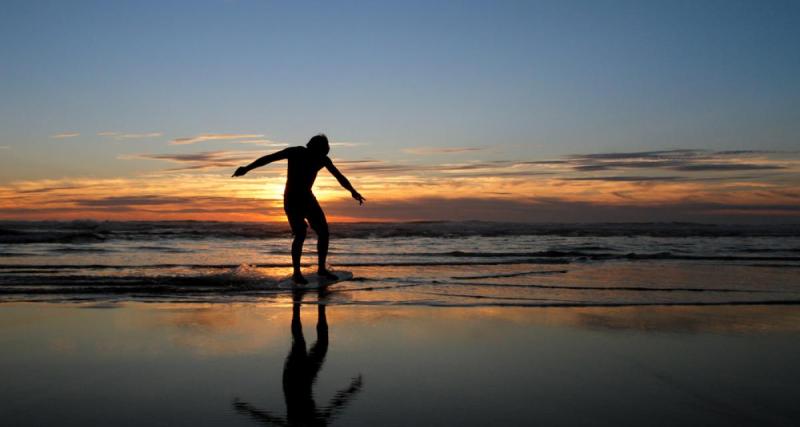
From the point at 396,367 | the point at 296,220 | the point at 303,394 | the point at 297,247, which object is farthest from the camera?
the point at 296,220

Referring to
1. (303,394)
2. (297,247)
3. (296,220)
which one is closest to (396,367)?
(303,394)

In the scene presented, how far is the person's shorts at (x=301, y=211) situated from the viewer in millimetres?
8258

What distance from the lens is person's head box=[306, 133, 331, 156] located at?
8.24 m

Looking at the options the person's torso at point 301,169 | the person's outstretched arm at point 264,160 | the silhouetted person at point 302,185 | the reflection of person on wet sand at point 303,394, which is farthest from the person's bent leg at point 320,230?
the reflection of person on wet sand at point 303,394

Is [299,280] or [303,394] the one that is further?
[299,280]

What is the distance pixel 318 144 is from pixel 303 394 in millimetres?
5542

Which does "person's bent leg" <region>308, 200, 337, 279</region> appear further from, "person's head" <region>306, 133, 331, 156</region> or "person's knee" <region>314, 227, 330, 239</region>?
"person's head" <region>306, 133, 331, 156</region>

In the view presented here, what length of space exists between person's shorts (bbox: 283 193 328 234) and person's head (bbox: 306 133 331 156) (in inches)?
22.9

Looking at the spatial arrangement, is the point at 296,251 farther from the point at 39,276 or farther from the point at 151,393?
the point at 151,393

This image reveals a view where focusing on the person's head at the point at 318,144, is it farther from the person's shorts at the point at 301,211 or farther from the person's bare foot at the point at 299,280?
the person's bare foot at the point at 299,280

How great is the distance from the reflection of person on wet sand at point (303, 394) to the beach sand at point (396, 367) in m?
0.01

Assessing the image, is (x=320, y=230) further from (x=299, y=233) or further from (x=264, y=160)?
(x=264, y=160)

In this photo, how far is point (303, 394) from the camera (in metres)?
3.03

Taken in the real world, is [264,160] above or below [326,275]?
above
